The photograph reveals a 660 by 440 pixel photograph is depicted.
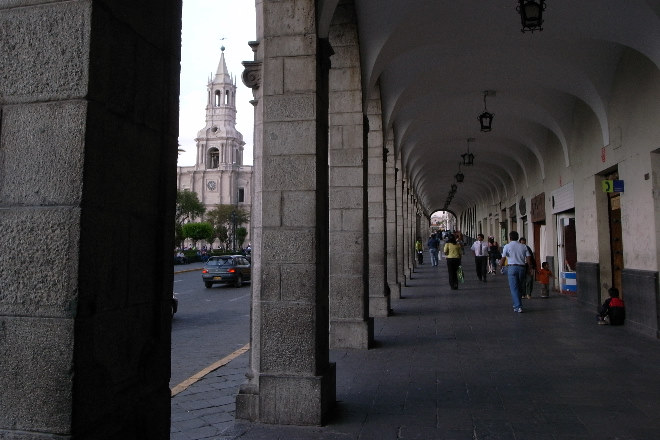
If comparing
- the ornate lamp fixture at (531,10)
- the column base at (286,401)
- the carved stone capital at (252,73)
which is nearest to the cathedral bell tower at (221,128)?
the ornate lamp fixture at (531,10)

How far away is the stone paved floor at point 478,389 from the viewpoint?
12.5ft

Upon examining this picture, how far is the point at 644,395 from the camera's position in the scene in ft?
15.0

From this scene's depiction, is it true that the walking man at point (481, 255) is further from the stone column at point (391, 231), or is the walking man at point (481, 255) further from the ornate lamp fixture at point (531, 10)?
the ornate lamp fixture at point (531, 10)

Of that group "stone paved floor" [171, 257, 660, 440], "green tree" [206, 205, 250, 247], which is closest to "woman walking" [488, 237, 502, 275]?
"stone paved floor" [171, 257, 660, 440]

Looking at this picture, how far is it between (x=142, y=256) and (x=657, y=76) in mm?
8035

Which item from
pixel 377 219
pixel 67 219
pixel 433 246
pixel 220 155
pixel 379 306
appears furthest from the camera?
pixel 220 155

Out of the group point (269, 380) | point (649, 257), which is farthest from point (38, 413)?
point (649, 257)

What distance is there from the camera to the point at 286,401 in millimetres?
4102

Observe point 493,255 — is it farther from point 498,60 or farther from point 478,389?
point 478,389

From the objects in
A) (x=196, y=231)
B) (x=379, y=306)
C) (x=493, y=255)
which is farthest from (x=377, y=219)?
(x=196, y=231)

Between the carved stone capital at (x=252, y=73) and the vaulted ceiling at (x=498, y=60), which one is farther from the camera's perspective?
the vaulted ceiling at (x=498, y=60)

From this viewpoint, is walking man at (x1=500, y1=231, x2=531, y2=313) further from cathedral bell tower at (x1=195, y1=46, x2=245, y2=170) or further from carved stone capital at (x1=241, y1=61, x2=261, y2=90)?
cathedral bell tower at (x1=195, y1=46, x2=245, y2=170)

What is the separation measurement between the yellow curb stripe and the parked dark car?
11500 mm

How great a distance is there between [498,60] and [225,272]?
12151 millimetres
